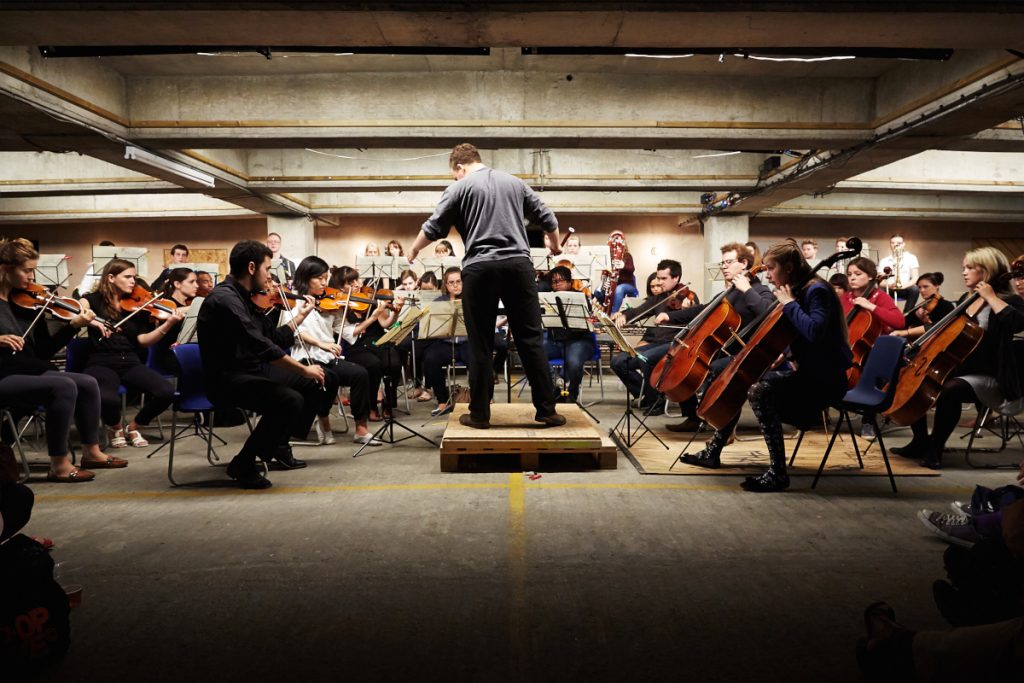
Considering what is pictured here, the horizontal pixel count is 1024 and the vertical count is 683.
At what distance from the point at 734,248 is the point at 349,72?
4330 mm

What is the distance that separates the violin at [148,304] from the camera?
5297 mm

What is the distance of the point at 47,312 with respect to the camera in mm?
4406

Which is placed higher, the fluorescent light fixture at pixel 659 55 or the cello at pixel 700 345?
the fluorescent light fixture at pixel 659 55

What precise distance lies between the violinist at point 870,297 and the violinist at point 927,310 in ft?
0.62

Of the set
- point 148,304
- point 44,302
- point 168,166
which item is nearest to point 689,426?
point 148,304

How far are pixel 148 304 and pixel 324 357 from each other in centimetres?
147

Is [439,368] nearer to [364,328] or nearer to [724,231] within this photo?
[364,328]

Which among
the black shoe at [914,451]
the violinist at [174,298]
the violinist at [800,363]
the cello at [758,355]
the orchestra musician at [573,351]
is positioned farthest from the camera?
the orchestra musician at [573,351]

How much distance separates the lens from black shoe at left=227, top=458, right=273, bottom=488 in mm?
3846

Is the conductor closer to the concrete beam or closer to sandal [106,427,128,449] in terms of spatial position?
the concrete beam

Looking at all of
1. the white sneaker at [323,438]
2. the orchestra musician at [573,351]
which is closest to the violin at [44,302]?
the white sneaker at [323,438]

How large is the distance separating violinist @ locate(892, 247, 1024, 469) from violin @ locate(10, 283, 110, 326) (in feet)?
18.9

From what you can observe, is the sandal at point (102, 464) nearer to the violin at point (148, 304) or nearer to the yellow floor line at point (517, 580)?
the violin at point (148, 304)

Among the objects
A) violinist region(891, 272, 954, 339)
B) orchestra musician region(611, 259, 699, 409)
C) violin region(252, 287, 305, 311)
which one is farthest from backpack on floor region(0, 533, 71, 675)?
violinist region(891, 272, 954, 339)
